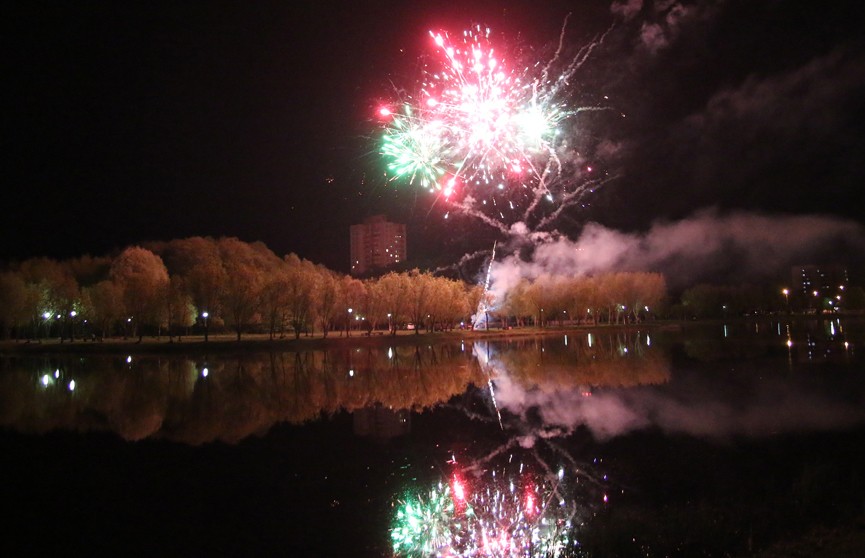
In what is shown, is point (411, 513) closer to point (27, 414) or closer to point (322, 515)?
point (322, 515)

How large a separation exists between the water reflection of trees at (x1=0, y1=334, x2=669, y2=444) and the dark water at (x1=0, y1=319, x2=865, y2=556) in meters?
0.18

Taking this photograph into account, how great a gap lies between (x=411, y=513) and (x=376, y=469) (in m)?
2.78

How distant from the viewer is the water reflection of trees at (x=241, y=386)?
57.3ft

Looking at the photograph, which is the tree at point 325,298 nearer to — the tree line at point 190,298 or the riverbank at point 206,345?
the tree line at point 190,298

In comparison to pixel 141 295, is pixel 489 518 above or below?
below

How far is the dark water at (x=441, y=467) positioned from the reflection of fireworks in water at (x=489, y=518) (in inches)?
1.5

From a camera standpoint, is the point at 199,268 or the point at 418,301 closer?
the point at 199,268

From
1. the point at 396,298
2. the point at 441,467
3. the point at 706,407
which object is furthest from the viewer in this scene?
the point at 396,298

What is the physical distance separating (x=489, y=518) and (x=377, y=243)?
138290 mm

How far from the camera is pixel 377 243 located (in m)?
146

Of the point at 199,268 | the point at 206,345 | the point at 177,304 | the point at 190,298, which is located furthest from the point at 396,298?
the point at 206,345

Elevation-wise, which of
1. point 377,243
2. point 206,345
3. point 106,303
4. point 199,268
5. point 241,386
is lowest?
point 241,386

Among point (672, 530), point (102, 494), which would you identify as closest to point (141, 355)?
point (102, 494)

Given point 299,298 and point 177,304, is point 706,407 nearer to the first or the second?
point 299,298
